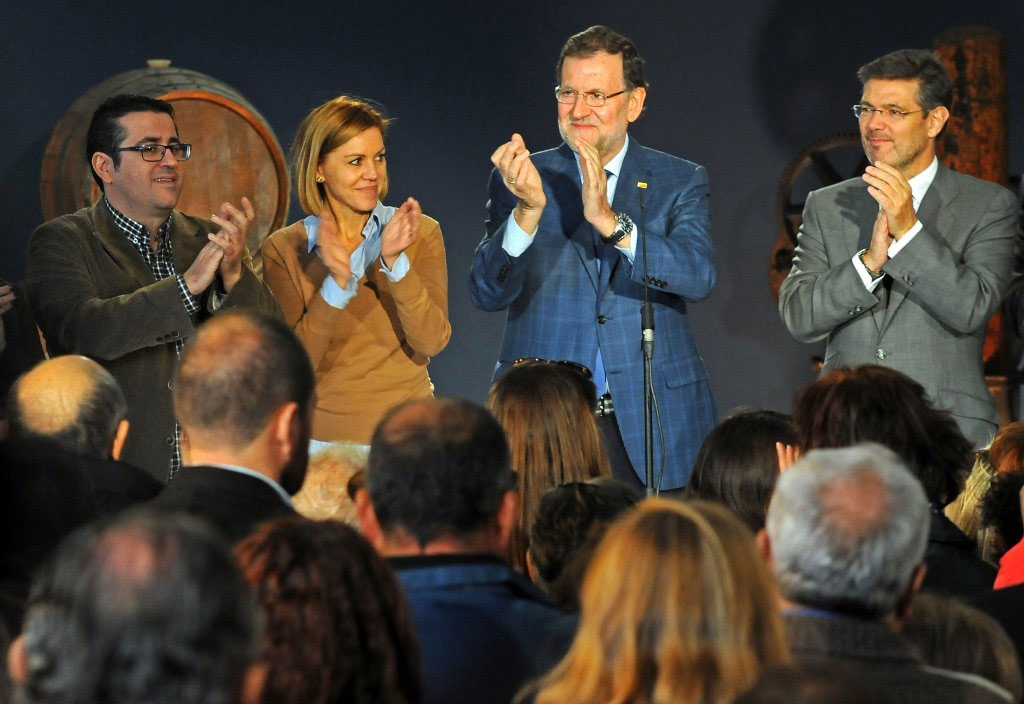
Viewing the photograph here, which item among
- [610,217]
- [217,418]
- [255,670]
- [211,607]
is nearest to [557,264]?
[610,217]

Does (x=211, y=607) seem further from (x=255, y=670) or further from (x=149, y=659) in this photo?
(x=255, y=670)

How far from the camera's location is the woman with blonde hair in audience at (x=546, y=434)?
2.88 m

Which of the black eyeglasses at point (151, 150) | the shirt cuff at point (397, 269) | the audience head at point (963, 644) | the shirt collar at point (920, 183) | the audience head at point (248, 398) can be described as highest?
the black eyeglasses at point (151, 150)

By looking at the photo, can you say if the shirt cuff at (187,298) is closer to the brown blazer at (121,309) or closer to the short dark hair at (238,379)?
the brown blazer at (121,309)

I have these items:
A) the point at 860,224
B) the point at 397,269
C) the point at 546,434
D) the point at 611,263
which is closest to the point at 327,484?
the point at 546,434

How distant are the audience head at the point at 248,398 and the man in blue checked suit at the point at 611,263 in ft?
4.81

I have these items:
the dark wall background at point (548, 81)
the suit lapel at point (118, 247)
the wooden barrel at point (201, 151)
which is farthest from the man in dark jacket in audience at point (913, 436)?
the dark wall background at point (548, 81)

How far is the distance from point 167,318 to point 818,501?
2184 millimetres

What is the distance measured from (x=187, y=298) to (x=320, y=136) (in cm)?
60

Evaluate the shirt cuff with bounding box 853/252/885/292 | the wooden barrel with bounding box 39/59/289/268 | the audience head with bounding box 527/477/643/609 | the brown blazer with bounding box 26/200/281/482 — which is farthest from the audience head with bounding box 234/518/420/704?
the wooden barrel with bounding box 39/59/289/268

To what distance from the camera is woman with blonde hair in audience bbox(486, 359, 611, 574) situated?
2877mm

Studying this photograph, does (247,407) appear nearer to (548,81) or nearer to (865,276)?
(865,276)

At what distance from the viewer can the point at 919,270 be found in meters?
3.64

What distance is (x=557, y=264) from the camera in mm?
3816
